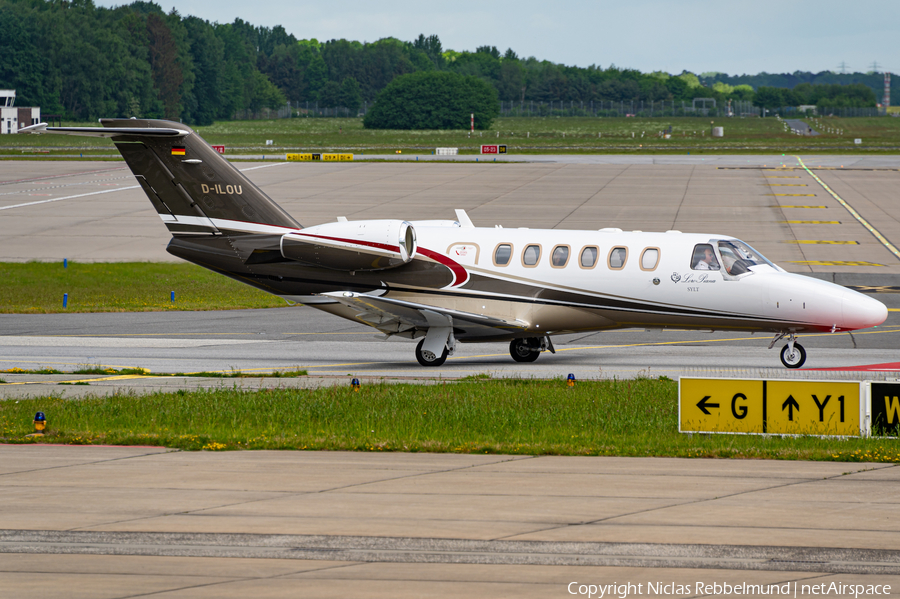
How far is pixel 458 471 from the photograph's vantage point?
45.0ft

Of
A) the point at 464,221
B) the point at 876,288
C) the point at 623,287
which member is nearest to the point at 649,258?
the point at 623,287

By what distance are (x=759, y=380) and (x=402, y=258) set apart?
37.6 ft

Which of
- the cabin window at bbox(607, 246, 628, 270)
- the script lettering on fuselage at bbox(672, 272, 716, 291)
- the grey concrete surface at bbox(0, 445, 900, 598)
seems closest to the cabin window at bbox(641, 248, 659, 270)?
the cabin window at bbox(607, 246, 628, 270)

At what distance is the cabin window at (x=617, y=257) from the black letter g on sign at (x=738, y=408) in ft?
30.4

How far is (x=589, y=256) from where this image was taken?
983 inches

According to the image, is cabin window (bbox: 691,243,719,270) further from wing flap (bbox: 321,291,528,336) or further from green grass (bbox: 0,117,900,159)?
green grass (bbox: 0,117,900,159)

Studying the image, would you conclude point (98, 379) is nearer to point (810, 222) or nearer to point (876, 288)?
point (876, 288)

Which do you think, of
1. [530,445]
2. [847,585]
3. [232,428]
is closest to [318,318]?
[232,428]

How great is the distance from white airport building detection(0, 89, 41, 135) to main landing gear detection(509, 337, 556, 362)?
518ft

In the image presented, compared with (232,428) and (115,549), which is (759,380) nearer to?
(232,428)

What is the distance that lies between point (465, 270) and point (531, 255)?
1685mm

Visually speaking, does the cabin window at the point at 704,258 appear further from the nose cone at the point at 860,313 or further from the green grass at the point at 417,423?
the green grass at the point at 417,423

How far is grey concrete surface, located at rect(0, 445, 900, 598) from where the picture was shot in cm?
954

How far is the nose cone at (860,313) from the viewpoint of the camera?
22.9m
